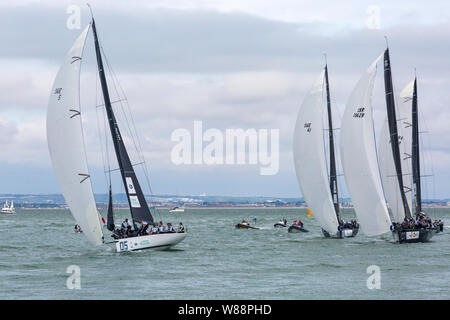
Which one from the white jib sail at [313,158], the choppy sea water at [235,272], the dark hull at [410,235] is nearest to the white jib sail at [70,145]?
the choppy sea water at [235,272]

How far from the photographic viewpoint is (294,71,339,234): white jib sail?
53.9m

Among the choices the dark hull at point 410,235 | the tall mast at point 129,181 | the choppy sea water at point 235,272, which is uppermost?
the tall mast at point 129,181

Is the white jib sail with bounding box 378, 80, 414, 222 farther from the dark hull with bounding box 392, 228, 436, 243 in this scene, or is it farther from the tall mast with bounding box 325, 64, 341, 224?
the dark hull with bounding box 392, 228, 436, 243

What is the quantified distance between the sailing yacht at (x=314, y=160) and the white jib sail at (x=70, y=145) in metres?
19.7

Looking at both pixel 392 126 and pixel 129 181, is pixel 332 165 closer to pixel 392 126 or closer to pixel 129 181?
pixel 392 126

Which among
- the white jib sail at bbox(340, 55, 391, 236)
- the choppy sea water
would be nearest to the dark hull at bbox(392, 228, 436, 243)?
the choppy sea water

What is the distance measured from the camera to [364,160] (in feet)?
163

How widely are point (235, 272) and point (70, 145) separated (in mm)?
10850

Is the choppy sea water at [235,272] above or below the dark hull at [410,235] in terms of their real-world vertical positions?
below

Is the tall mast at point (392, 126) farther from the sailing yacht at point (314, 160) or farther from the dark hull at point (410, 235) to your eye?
the sailing yacht at point (314, 160)

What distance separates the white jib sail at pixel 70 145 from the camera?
38.7m
